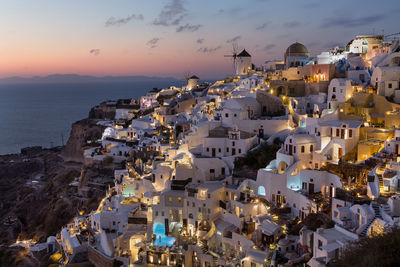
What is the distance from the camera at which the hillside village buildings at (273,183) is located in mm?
19453

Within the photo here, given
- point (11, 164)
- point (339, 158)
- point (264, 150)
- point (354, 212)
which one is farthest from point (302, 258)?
point (11, 164)

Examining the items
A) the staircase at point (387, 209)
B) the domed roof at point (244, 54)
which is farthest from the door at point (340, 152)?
the domed roof at point (244, 54)

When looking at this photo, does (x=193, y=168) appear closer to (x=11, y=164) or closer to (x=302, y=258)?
(x=302, y=258)

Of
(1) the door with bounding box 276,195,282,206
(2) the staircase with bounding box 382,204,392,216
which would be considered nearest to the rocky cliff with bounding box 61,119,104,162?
(1) the door with bounding box 276,195,282,206

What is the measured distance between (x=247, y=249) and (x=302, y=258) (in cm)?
368

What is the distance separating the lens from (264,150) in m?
28.0

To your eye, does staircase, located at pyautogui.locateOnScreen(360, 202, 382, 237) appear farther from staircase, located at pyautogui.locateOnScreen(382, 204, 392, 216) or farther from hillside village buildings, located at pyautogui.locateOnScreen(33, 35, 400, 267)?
staircase, located at pyautogui.locateOnScreen(382, 204, 392, 216)

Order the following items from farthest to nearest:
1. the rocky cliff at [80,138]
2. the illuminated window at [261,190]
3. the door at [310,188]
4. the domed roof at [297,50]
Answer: the rocky cliff at [80,138], the domed roof at [297,50], the illuminated window at [261,190], the door at [310,188]

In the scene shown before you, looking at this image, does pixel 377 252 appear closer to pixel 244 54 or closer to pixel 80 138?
pixel 244 54

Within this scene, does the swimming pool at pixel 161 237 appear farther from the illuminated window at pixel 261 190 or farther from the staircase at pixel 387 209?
the staircase at pixel 387 209

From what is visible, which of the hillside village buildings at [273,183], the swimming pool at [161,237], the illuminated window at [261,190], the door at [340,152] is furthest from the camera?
the illuminated window at [261,190]

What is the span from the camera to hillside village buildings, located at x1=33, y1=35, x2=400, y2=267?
19.5m

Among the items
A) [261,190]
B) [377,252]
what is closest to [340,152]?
[261,190]

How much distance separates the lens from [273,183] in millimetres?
24047
